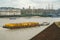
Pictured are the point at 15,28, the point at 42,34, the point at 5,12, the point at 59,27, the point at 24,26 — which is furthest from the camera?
the point at 5,12

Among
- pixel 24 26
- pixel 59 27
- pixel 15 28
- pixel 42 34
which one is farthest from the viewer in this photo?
pixel 24 26

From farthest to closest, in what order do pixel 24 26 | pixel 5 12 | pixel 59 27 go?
pixel 5 12, pixel 24 26, pixel 59 27

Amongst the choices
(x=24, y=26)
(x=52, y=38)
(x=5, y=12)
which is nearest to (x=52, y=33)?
(x=52, y=38)

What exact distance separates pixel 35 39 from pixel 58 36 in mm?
402

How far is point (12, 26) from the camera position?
10.3 m

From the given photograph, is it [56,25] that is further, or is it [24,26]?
[24,26]

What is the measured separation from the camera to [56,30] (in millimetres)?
2254

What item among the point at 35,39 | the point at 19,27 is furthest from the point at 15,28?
the point at 35,39

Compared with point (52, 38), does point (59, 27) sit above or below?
above

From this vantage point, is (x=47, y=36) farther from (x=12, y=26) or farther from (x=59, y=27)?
(x=12, y=26)

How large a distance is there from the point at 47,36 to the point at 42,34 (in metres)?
0.09

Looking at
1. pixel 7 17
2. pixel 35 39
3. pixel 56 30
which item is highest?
pixel 56 30

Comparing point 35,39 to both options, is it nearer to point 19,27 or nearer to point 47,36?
point 47,36

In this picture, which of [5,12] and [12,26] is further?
[5,12]
